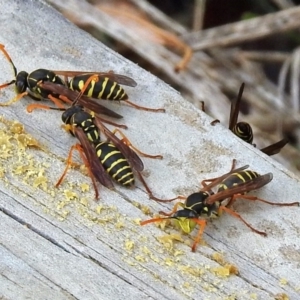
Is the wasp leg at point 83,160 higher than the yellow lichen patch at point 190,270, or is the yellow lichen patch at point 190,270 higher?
the wasp leg at point 83,160

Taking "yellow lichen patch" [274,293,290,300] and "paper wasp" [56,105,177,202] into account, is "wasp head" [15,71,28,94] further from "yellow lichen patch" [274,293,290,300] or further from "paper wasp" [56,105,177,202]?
"yellow lichen patch" [274,293,290,300]

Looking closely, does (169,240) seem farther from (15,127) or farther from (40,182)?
(15,127)

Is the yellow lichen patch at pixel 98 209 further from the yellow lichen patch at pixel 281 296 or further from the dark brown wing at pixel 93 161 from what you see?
the yellow lichen patch at pixel 281 296

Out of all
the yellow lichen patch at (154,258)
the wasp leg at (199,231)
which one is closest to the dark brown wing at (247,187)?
the wasp leg at (199,231)

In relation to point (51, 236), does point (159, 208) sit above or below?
above

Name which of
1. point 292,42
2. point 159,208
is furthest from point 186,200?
point 292,42

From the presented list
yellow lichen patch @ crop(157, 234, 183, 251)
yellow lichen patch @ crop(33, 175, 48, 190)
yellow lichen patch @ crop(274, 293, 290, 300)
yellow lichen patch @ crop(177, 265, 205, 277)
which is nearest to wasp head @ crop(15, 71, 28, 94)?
yellow lichen patch @ crop(33, 175, 48, 190)

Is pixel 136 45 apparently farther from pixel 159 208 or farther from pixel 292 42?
pixel 159 208
